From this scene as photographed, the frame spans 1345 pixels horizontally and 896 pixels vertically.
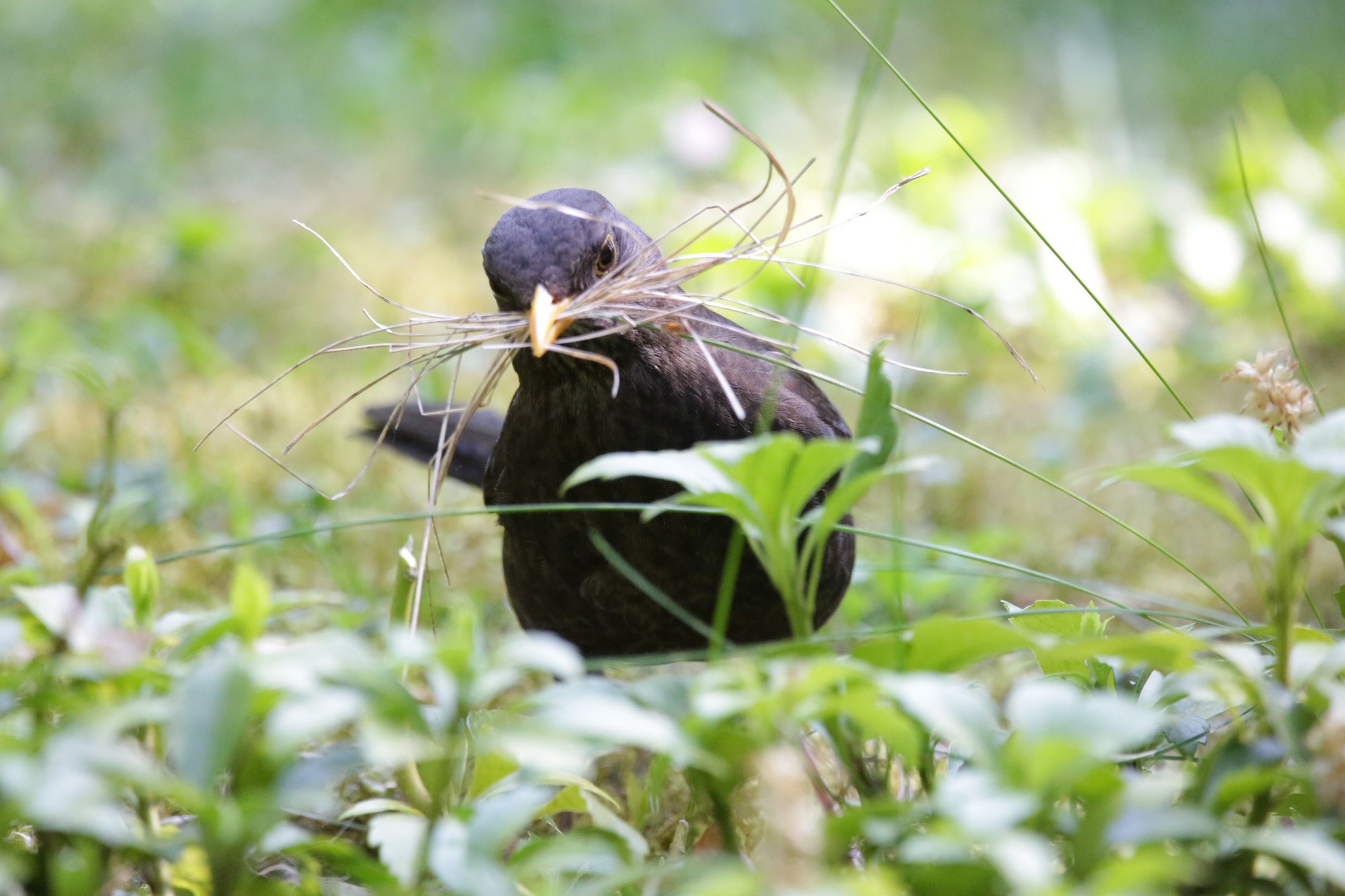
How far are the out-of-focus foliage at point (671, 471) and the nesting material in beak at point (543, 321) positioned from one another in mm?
397

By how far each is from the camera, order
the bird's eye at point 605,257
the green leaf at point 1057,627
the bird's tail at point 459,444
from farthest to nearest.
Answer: the bird's tail at point 459,444, the bird's eye at point 605,257, the green leaf at point 1057,627

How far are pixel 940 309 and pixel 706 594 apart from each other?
262 cm

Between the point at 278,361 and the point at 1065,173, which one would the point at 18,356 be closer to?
the point at 278,361

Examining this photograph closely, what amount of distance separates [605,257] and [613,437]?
1.18 feet

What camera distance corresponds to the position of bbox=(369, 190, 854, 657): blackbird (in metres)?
1.99

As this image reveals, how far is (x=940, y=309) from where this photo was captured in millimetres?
4344

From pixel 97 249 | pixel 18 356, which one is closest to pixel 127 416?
pixel 18 356

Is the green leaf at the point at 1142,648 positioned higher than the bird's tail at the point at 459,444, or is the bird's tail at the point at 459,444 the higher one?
the green leaf at the point at 1142,648

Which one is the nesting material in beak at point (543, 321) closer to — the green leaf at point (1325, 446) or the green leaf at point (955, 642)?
the green leaf at point (955, 642)

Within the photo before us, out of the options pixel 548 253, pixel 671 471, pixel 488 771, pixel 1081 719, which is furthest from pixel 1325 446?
pixel 548 253

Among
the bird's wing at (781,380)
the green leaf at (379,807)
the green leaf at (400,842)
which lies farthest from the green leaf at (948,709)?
the bird's wing at (781,380)

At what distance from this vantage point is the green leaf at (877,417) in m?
1.28

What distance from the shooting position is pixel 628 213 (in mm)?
5191

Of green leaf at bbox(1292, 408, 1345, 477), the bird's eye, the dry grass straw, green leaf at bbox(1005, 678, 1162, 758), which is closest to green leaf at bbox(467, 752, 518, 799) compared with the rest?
the dry grass straw
